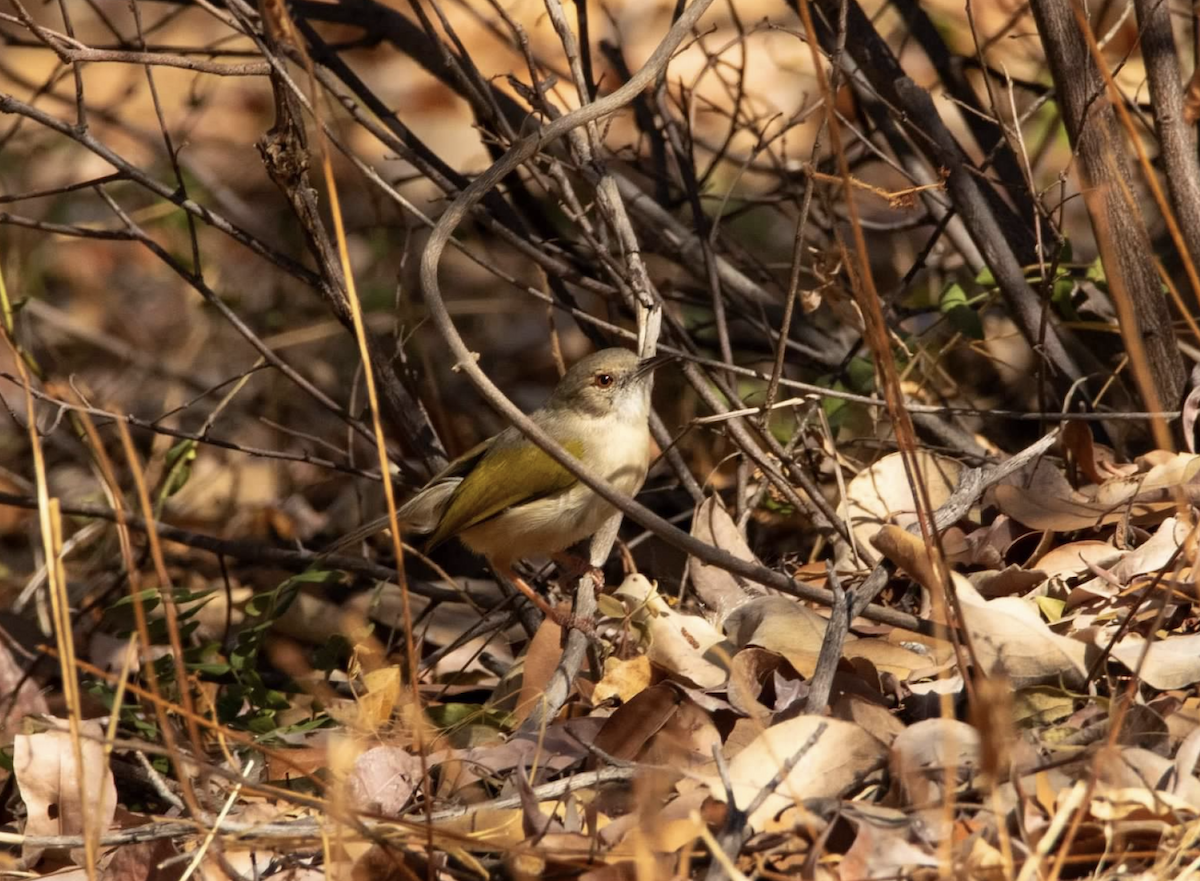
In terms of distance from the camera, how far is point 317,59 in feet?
16.9

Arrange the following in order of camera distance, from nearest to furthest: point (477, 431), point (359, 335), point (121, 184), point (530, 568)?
point (359, 335), point (530, 568), point (477, 431), point (121, 184)

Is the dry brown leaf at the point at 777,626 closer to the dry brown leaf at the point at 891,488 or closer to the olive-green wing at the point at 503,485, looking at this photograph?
the dry brown leaf at the point at 891,488

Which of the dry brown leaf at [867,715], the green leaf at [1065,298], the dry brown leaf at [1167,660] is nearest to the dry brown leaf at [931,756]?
the dry brown leaf at [867,715]

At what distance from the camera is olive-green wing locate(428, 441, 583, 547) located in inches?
201

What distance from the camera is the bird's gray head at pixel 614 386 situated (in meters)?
5.07

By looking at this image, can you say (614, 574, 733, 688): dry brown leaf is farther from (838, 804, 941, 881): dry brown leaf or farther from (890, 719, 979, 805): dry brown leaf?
(838, 804, 941, 881): dry brown leaf

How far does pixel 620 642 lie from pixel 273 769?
41.8 inches

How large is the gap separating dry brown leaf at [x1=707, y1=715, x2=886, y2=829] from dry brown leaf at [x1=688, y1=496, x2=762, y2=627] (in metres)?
1.16

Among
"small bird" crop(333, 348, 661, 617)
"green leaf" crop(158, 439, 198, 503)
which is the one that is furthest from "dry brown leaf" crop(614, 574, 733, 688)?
"green leaf" crop(158, 439, 198, 503)

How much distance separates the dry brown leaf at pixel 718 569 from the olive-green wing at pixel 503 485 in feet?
1.88

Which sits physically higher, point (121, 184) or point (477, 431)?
point (121, 184)

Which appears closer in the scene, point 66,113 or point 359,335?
point 359,335

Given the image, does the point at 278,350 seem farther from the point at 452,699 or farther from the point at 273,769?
the point at 273,769

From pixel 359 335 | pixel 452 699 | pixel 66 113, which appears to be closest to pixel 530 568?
pixel 452 699
